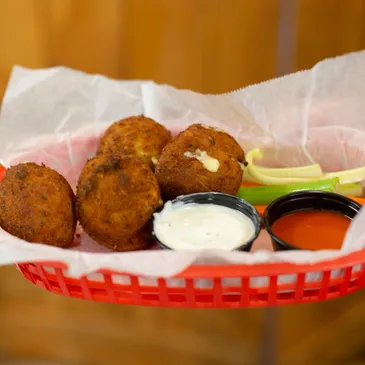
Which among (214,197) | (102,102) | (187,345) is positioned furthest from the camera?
(187,345)

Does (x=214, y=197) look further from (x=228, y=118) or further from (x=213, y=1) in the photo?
(x=213, y=1)

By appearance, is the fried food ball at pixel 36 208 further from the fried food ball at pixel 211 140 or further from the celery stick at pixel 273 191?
the celery stick at pixel 273 191

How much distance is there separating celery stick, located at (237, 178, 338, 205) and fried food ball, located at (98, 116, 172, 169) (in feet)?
0.62

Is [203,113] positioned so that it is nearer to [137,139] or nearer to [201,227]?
[137,139]

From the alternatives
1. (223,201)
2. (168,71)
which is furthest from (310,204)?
(168,71)

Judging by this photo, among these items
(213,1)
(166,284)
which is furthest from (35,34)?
(166,284)

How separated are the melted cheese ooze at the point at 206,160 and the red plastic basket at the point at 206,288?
24cm

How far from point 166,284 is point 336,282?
0.89 feet

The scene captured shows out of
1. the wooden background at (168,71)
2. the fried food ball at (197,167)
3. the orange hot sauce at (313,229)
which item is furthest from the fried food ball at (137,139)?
the wooden background at (168,71)

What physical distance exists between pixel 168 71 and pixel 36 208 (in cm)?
111

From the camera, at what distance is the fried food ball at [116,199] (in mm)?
1067

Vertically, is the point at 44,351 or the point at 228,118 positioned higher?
the point at 228,118

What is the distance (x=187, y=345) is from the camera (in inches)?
74.7

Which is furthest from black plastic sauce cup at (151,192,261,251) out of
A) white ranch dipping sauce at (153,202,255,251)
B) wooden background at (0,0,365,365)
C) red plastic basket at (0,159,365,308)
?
wooden background at (0,0,365,365)
